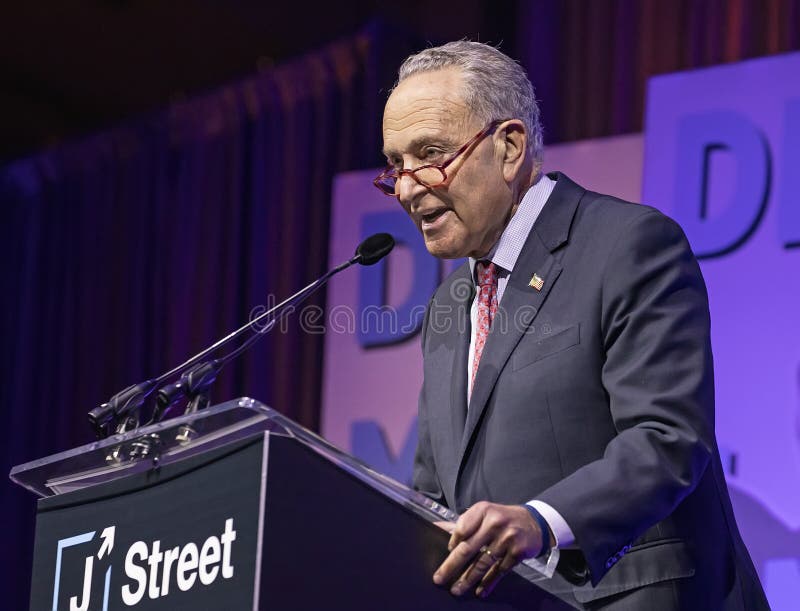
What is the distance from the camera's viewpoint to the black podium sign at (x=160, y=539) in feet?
4.34

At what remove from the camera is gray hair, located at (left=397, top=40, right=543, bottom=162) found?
2107mm

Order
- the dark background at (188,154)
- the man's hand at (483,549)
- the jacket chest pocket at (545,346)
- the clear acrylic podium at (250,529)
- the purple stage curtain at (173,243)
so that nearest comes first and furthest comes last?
the clear acrylic podium at (250,529)
the man's hand at (483,549)
the jacket chest pocket at (545,346)
the dark background at (188,154)
the purple stage curtain at (173,243)

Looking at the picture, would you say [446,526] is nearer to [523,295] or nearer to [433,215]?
[523,295]

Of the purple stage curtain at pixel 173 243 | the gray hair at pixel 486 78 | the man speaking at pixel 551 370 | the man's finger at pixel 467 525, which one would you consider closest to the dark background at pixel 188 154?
the purple stage curtain at pixel 173 243

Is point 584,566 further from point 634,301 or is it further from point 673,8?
point 673,8

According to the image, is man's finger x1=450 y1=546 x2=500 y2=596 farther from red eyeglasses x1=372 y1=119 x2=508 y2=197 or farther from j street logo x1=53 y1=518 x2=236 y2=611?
red eyeglasses x1=372 y1=119 x2=508 y2=197

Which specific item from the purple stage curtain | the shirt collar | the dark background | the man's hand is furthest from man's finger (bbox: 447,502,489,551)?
the purple stage curtain

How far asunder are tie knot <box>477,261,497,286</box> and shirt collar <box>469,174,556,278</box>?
11 millimetres

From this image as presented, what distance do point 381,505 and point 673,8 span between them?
3397mm

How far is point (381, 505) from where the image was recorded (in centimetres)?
140

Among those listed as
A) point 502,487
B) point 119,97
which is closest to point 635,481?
point 502,487

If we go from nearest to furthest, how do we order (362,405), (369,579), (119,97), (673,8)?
(369,579), (673,8), (362,405), (119,97)

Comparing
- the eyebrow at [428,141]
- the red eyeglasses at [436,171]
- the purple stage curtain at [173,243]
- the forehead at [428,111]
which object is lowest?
the purple stage curtain at [173,243]

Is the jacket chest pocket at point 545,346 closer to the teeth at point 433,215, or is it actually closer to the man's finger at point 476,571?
the teeth at point 433,215
